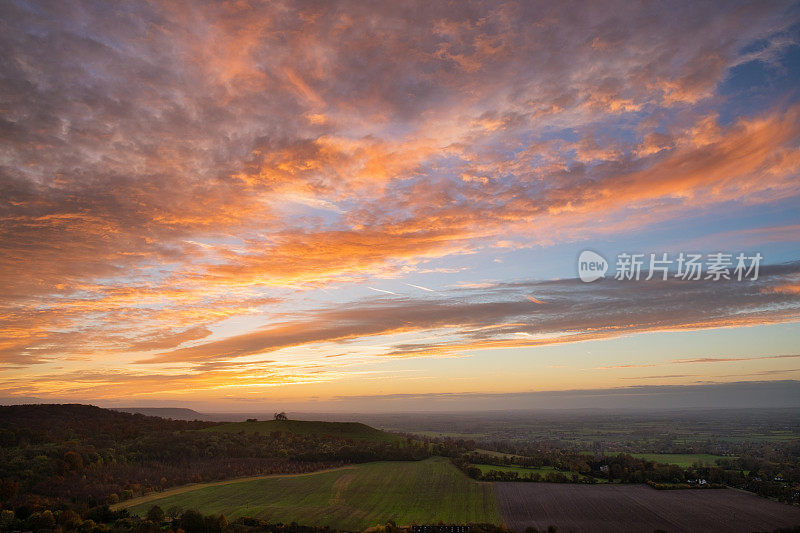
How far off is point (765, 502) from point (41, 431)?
168779 mm

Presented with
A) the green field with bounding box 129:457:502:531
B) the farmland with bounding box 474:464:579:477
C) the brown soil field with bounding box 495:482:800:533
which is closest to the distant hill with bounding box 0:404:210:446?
the green field with bounding box 129:457:502:531

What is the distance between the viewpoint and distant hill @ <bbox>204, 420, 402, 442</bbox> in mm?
144625

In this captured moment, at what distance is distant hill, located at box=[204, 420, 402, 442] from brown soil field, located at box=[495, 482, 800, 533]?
217 feet

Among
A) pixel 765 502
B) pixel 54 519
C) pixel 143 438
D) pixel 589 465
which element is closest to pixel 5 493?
pixel 54 519

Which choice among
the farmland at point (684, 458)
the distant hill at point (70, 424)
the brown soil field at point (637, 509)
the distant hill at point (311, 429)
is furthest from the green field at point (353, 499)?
the distant hill at point (70, 424)

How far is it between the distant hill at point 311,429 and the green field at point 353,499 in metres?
41.7

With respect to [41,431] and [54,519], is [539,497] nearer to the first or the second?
[54,519]

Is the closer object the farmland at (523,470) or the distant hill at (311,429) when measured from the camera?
the farmland at (523,470)

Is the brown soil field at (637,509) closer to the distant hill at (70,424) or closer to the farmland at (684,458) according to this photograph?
the farmland at (684,458)

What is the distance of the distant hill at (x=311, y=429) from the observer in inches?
5694

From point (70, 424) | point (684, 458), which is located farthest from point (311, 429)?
point (684, 458)

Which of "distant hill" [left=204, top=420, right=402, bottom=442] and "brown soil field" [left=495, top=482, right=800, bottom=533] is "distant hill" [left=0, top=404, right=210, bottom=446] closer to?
"distant hill" [left=204, top=420, right=402, bottom=442]

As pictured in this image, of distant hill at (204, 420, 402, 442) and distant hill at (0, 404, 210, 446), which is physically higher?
distant hill at (0, 404, 210, 446)

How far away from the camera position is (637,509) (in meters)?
68.9
